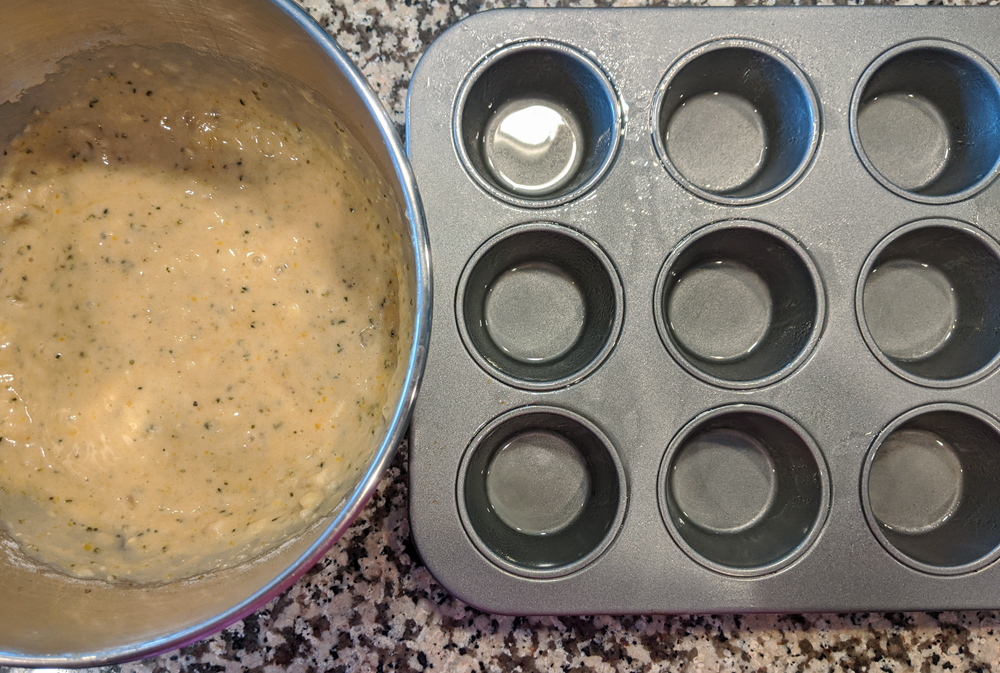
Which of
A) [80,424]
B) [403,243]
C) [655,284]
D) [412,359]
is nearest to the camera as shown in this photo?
[412,359]

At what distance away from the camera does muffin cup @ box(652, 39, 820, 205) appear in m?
1.07

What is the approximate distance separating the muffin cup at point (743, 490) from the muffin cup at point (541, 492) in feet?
0.41

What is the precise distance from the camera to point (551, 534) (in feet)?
3.71

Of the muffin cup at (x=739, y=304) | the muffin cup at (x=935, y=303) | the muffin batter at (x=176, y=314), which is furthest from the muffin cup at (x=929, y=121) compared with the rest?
the muffin batter at (x=176, y=314)

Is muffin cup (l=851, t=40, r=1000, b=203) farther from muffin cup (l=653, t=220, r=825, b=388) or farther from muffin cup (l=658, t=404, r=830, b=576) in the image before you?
muffin cup (l=658, t=404, r=830, b=576)

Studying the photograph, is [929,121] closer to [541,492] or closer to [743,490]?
[743,490]

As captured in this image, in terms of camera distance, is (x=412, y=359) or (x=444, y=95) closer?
(x=412, y=359)

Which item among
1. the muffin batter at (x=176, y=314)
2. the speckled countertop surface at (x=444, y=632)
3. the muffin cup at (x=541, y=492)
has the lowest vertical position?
the speckled countertop surface at (x=444, y=632)

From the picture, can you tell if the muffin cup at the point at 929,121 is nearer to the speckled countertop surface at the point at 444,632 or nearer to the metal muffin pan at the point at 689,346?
the metal muffin pan at the point at 689,346

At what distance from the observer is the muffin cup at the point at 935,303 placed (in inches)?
44.0

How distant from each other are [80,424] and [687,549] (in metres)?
1.04

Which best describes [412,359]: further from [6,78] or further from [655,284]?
[6,78]

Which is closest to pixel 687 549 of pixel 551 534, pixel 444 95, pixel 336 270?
pixel 551 534

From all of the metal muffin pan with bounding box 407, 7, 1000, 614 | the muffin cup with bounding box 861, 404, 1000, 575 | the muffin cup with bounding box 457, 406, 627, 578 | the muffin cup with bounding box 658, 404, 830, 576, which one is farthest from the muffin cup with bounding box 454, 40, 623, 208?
the muffin cup with bounding box 861, 404, 1000, 575
